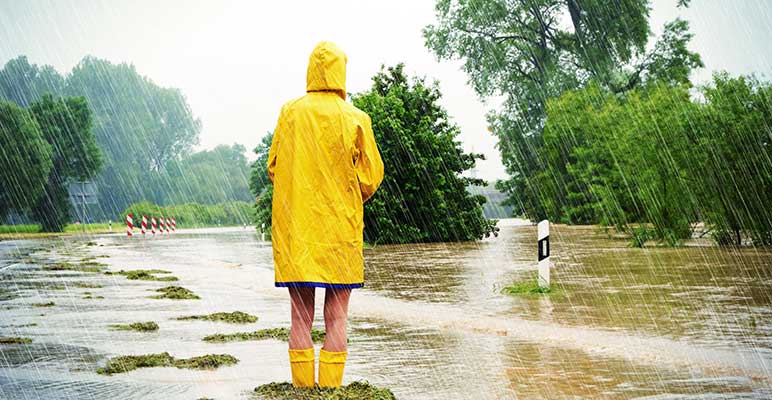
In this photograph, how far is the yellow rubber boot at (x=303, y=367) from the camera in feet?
16.6

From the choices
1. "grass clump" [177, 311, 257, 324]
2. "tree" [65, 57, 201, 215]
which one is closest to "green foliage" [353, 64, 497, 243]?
"grass clump" [177, 311, 257, 324]

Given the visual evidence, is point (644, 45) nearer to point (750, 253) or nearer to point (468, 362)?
point (750, 253)

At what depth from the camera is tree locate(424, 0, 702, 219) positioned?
4703 centimetres

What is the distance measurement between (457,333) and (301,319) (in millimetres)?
3365

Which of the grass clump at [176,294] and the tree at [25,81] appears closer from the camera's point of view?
the grass clump at [176,294]

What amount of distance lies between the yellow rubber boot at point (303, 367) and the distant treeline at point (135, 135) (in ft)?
278

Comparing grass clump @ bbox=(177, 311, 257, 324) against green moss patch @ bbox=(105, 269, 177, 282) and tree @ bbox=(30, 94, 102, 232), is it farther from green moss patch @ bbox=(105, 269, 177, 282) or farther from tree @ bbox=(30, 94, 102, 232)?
tree @ bbox=(30, 94, 102, 232)

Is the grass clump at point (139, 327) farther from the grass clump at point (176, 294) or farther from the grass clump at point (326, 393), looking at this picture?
the grass clump at point (326, 393)

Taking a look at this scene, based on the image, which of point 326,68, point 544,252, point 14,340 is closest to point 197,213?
point 544,252

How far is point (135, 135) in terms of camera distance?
95.5 meters

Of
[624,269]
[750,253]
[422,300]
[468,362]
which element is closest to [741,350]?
[468,362]

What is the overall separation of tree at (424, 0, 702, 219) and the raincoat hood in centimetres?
4401

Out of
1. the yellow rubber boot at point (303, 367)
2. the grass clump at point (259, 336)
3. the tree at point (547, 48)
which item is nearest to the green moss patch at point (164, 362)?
the grass clump at point (259, 336)

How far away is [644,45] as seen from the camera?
4719cm
